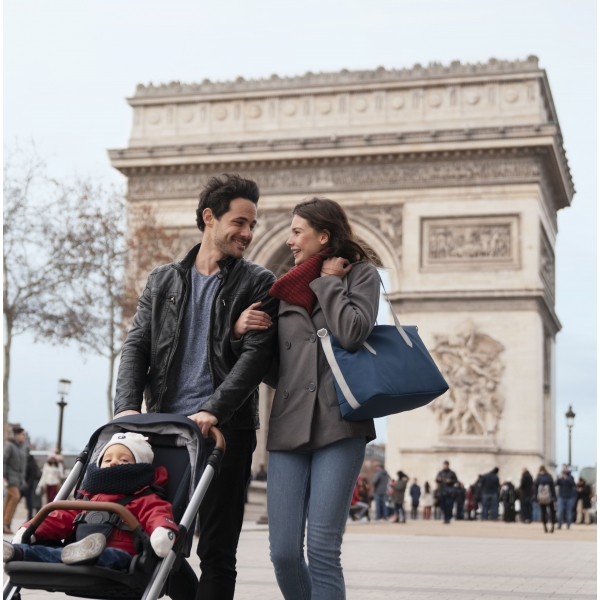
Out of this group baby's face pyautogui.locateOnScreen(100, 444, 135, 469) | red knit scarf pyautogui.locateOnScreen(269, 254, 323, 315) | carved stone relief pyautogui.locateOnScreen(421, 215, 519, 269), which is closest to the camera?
baby's face pyautogui.locateOnScreen(100, 444, 135, 469)

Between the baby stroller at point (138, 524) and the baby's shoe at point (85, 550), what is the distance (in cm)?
3

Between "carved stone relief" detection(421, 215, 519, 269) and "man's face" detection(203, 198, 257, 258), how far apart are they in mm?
27195

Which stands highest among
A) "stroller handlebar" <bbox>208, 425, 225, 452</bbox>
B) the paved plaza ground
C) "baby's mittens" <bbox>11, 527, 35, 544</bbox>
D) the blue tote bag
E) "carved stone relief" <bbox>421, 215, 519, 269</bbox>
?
"carved stone relief" <bbox>421, 215, 519, 269</bbox>

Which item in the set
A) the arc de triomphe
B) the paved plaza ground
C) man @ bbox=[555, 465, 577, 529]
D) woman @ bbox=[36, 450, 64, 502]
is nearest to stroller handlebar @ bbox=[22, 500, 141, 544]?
the paved plaza ground

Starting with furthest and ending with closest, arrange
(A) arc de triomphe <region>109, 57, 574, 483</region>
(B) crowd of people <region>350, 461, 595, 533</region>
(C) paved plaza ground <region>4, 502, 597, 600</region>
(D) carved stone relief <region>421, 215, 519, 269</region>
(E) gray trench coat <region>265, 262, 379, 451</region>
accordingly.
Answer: (D) carved stone relief <region>421, 215, 519, 269</region> → (A) arc de triomphe <region>109, 57, 574, 483</region> → (B) crowd of people <region>350, 461, 595, 533</region> → (C) paved plaza ground <region>4, 502, 597, 600</region> → (E) gray trench coat <region>265, 262, 379, 451</region>

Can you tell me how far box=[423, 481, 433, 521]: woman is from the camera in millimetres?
28312

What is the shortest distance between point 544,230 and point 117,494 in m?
30.8

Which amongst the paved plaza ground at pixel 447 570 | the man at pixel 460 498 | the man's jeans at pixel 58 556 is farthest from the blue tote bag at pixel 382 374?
the man at pixel 460 498

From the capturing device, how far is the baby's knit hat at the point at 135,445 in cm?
440

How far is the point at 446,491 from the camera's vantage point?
25375mm

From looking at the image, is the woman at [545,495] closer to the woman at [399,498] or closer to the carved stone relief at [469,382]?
the woman at [399,498]

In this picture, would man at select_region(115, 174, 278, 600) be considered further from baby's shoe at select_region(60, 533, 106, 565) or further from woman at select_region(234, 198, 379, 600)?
baby's shoe at select_region(60, 533, 106, 565)

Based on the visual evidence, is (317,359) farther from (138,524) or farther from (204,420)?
(138,524)

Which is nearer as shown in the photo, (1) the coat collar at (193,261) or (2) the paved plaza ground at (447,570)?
(1) the coat collar at (193,261)
